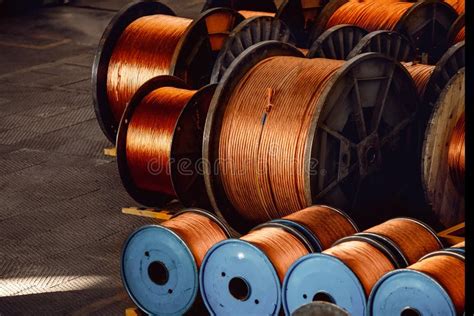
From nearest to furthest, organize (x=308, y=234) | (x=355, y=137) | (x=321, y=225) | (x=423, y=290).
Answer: (x=423, y=290) → (x=308, y=234) → (x=321, y=225) → (x=355, y=137)

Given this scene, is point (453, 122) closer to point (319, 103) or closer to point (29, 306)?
point (319, 103)

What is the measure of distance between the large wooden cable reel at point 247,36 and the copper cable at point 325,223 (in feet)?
8.50

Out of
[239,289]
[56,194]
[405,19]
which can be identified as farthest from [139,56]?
[239,289]

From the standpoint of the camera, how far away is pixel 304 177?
7.11m

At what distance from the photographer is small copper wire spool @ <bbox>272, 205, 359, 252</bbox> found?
645cm

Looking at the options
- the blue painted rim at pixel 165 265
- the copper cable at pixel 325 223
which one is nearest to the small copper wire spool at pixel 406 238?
the copper cable at pixel 325 223

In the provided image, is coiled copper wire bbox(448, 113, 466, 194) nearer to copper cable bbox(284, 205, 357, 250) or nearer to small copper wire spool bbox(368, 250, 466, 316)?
copper cable bbox(284, 205, 357, 250)

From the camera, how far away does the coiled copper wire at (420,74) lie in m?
8.32

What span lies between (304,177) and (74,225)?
251 cm

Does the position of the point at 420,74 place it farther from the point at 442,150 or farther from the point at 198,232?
the point at 198,232

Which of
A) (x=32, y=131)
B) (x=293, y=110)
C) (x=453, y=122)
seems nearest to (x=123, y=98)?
(x=32, y=131)

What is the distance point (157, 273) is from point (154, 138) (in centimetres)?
174

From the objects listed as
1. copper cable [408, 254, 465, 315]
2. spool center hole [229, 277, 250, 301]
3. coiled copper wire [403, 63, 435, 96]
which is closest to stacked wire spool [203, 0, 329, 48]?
coiled copper wire [403, 63, 435, 96]

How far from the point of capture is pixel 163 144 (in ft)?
26.4
